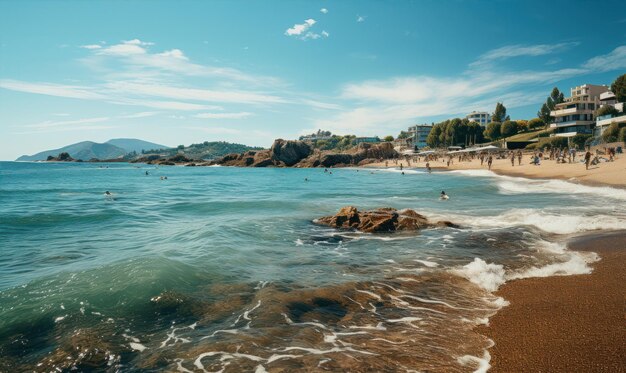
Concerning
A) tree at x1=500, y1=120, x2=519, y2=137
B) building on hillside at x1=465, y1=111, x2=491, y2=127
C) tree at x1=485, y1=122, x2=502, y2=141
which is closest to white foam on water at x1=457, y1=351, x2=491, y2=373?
tree at x1=500, y1=120, x2=519, y2=137

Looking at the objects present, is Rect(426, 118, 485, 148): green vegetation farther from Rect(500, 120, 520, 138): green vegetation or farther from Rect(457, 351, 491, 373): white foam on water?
Rect(457, 351, 491, 373): white foam on water

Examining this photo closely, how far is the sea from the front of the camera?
19.0 feet

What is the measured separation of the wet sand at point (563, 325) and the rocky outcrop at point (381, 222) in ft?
24.0

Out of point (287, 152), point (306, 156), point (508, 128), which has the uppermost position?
point (508, 128)

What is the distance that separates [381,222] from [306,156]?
111162mm

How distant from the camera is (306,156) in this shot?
4975 inches

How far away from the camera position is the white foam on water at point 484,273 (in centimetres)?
872

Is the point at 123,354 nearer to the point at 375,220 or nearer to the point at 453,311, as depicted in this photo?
the point at 453,311

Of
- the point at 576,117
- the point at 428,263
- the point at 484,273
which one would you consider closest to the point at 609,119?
the point at 576,117

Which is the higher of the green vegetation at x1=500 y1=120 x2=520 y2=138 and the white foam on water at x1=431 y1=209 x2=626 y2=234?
the green vegetation at x1=500 y1=120 x2=520 y2=138

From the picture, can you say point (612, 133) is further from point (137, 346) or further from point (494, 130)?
point (137, 346)

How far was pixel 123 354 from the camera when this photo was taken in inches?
236

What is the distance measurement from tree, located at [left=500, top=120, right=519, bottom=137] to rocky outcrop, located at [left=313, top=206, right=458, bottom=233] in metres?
103

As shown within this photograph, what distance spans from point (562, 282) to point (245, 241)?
1089 cm
